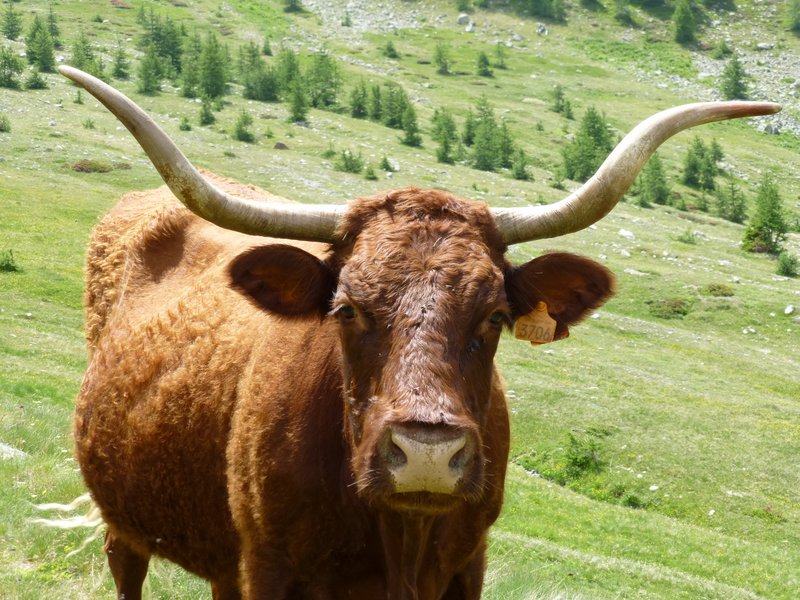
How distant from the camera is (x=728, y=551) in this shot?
2222 cm

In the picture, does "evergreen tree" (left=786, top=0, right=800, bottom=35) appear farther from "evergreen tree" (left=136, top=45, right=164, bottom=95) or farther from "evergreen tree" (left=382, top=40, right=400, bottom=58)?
"evergreen tree" (left=136, top=45, right=164, bottom=95)

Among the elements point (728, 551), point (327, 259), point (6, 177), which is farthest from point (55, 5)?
point (327, 259)

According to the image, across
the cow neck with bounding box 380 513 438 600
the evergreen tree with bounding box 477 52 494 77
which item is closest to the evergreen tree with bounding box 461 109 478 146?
the evergreen tree with bounding box 477 52 494 77

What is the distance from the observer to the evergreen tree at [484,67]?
143875 mm

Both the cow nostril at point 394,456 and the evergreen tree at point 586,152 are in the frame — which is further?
the evergreen tree at point 586,152

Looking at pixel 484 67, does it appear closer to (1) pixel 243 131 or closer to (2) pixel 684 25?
(2) pixel 684 25

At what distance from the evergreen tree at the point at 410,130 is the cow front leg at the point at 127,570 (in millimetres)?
86329

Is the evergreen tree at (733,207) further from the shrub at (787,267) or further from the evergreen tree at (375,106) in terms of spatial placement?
the evergreen tree at (375,106)

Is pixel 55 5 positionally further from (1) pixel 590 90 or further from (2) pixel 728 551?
(2) pixel 728 551

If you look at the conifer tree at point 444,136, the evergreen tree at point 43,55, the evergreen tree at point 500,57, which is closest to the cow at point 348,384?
the conifer tree at point 444,136

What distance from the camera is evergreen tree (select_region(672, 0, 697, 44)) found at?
529 ft

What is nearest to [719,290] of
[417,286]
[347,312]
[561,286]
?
[561,286]

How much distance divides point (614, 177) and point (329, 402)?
202 cm

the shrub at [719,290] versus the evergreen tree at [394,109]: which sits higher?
the shrub at [719,290]
